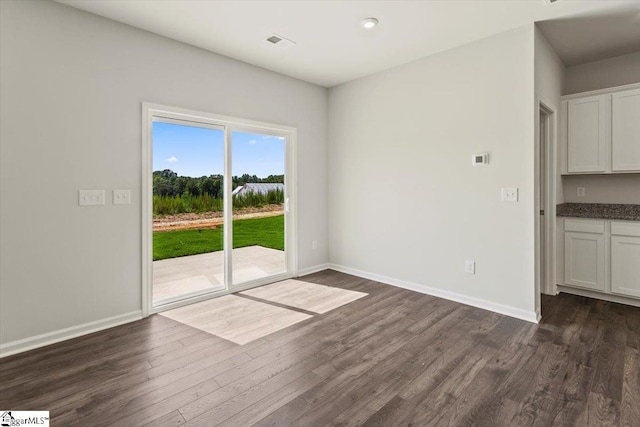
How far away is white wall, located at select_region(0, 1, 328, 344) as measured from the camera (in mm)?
2541

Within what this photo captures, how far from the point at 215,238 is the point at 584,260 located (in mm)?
4364

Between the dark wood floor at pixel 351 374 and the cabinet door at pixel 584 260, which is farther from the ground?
the cabinet door at pixel 584 260

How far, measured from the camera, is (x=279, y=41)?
3.42 m

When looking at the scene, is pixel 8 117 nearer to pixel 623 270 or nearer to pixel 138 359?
pixel 138 359

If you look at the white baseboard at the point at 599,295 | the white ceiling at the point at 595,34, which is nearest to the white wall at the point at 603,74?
the white ceiling at the point at 595,34

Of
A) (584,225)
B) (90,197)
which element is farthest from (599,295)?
(90,197)

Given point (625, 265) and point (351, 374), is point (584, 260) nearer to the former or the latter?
point (625, 265)

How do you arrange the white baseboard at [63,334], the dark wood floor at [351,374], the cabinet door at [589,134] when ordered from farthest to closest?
1. the cabinet door at [589,134]
2. the white baseboard at [63,334]
3. the dark wood floor at [351,374]

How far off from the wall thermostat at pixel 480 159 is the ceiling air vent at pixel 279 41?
91.6 inches

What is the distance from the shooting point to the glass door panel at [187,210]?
11.3 ft

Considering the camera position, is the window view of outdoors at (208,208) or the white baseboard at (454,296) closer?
the white baseboard at (454,296)

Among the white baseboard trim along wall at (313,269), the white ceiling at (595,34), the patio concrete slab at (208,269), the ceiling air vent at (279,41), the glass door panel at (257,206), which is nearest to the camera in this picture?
the white ceiling at (595,34)

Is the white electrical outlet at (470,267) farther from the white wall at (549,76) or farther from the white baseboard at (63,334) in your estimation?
the white baseboard at (63,334)

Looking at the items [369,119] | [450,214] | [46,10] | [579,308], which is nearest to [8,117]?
[46,10]
